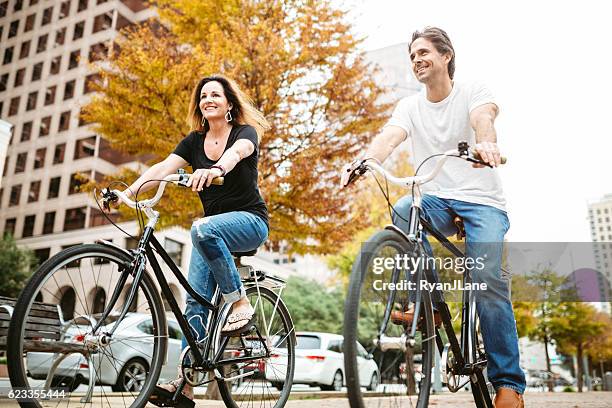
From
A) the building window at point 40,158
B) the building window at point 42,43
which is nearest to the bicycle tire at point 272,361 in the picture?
the building window at point 40,158

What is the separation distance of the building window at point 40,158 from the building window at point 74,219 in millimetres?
4421

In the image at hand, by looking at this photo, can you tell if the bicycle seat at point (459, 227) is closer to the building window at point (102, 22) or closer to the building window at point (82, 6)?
the building window at point (102, 22)

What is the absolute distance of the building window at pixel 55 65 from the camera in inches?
1350

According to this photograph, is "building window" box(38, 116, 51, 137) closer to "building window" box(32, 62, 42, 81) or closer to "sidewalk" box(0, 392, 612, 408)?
"building window" box(32, 62, 42, 81)

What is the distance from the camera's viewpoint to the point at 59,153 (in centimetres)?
3297

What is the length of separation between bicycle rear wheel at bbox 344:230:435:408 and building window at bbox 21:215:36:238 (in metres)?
33.2

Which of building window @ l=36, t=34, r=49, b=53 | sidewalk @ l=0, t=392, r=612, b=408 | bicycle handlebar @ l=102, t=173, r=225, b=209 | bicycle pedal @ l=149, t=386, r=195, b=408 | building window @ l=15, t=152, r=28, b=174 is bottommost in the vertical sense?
sidewalk @ l=0, t=392, r=612, b=408

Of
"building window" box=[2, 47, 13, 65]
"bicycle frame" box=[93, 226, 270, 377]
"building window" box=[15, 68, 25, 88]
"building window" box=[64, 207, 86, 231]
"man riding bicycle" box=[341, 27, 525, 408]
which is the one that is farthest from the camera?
"building window" box=[15, 68, 25, 88]

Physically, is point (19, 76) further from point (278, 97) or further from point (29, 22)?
point (278, 97)

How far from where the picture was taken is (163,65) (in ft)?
26.5

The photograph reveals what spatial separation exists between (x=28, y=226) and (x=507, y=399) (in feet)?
110

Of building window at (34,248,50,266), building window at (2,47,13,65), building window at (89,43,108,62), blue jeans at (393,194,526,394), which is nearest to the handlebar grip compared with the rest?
blue jeans at (393,194,526,394)

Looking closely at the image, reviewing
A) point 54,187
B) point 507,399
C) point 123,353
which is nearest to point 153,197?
point 123,353

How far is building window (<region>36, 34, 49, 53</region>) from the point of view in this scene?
3438cm
